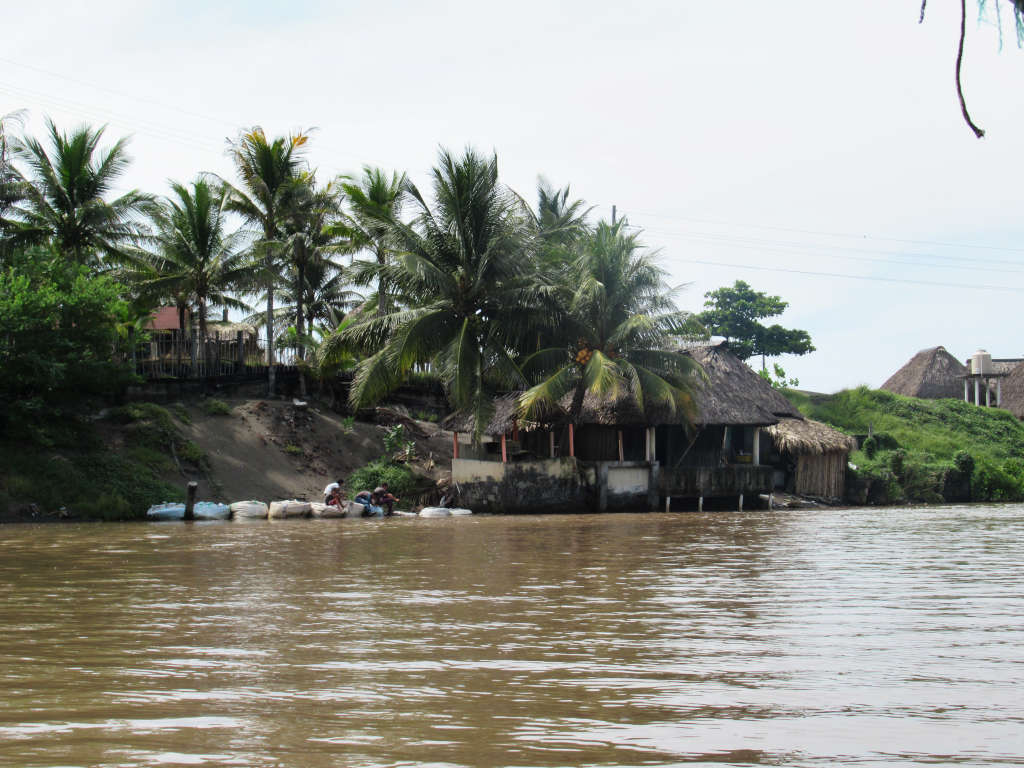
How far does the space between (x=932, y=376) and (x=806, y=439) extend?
19.1 m

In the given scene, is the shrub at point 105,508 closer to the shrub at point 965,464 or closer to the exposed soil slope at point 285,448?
the exposed soil slope at point 285,448

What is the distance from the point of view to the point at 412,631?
5.87m

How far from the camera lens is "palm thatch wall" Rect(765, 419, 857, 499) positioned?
2722 cm

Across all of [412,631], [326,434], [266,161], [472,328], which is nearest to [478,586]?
[412,631]

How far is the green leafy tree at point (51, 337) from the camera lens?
2020 cm

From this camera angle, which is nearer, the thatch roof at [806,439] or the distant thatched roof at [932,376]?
the thatch roof at [806,439]

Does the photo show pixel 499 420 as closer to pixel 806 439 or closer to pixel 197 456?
pixel 197 456

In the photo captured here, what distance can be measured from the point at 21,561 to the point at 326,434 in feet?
53.1

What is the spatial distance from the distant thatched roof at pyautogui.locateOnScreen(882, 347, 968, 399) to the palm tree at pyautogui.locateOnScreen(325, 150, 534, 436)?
86.4 feet

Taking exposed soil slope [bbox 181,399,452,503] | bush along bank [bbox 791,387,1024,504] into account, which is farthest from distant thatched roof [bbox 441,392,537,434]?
bush along bank [bbox 791,387,1024,504]

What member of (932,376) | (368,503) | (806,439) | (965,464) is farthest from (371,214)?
(932,376)

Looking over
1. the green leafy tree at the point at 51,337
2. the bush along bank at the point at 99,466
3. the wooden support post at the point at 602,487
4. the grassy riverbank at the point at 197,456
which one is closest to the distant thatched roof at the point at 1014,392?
the wooden support post at the point at 602,487

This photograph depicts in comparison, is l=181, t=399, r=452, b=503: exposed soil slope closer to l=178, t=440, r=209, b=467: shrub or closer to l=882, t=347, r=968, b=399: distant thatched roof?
l=178, t=440, r=209, b=467: shrub

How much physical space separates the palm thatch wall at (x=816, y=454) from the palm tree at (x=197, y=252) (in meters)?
15.7
